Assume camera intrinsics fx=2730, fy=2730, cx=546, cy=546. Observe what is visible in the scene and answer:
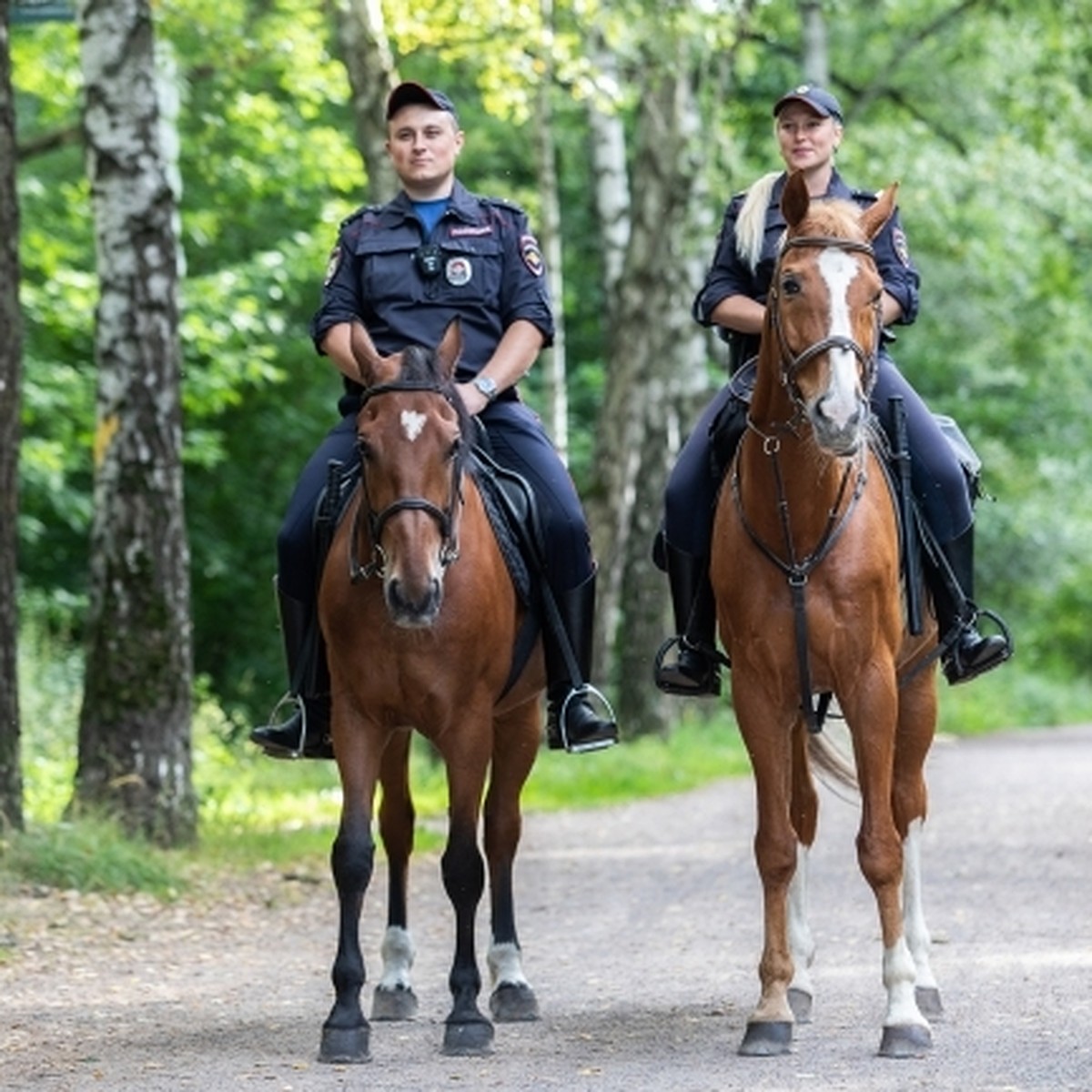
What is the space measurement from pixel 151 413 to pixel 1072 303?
89.3ft

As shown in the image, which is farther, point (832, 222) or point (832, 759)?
point (832, 759)

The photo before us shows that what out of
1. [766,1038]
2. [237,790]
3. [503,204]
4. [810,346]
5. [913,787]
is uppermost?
[503,204]

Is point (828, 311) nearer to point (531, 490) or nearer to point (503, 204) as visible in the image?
point (531, 490)

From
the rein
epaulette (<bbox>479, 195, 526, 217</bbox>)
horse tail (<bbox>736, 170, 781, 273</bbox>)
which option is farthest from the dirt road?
epaulette (<bbox>479, 195, 526, 217</bbox>)

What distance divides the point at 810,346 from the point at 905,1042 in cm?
230

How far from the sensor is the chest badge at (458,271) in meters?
10.4

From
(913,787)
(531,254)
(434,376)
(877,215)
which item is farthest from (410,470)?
(913,787)

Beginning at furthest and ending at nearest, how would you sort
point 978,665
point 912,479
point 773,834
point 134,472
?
point 134,472, point 978,665, point 912,479, point 773,834

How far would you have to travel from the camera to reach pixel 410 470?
9.15m

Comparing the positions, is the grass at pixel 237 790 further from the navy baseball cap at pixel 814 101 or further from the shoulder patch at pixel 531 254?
the navy baseball cap at pixel 814 101

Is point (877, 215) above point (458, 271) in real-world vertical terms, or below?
above

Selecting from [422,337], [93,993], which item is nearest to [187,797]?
[93,993]

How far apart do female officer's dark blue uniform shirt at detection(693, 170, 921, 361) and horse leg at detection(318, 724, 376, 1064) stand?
2.24 metres

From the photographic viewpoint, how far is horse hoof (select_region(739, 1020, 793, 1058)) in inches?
358
